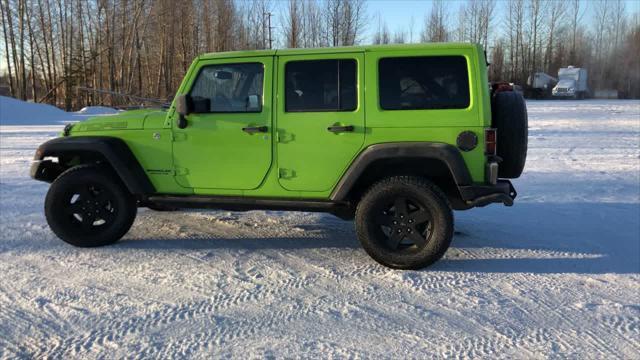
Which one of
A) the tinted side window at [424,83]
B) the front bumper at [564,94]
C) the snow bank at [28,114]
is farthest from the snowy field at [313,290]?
the front bumper at [564,94]

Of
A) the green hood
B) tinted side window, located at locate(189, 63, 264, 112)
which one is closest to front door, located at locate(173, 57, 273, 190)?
tinted side window, located at locate(189, 63, 264, 112)

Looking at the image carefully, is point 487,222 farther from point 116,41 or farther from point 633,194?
point 116,41

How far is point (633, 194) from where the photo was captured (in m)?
7.07

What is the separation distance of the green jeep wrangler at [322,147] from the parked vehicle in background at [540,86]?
5735 cm

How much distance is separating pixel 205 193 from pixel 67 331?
183 centimetres

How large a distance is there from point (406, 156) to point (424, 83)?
0.64 m

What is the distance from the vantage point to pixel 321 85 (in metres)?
4.47

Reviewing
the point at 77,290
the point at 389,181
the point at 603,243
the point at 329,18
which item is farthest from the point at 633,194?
the point at 329,18

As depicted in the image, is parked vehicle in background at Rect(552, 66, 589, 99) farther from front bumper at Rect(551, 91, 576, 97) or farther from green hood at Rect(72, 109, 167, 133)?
green hood at Rect(72, 109, 167, 133)

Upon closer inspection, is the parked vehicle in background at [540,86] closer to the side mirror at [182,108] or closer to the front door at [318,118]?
the front door at [318,118]

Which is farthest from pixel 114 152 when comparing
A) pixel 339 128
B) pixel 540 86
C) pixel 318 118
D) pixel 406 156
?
pixel 540 86

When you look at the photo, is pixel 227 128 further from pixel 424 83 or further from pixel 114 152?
pixel 424 83

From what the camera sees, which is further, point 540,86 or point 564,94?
point 540,86

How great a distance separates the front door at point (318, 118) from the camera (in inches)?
172
